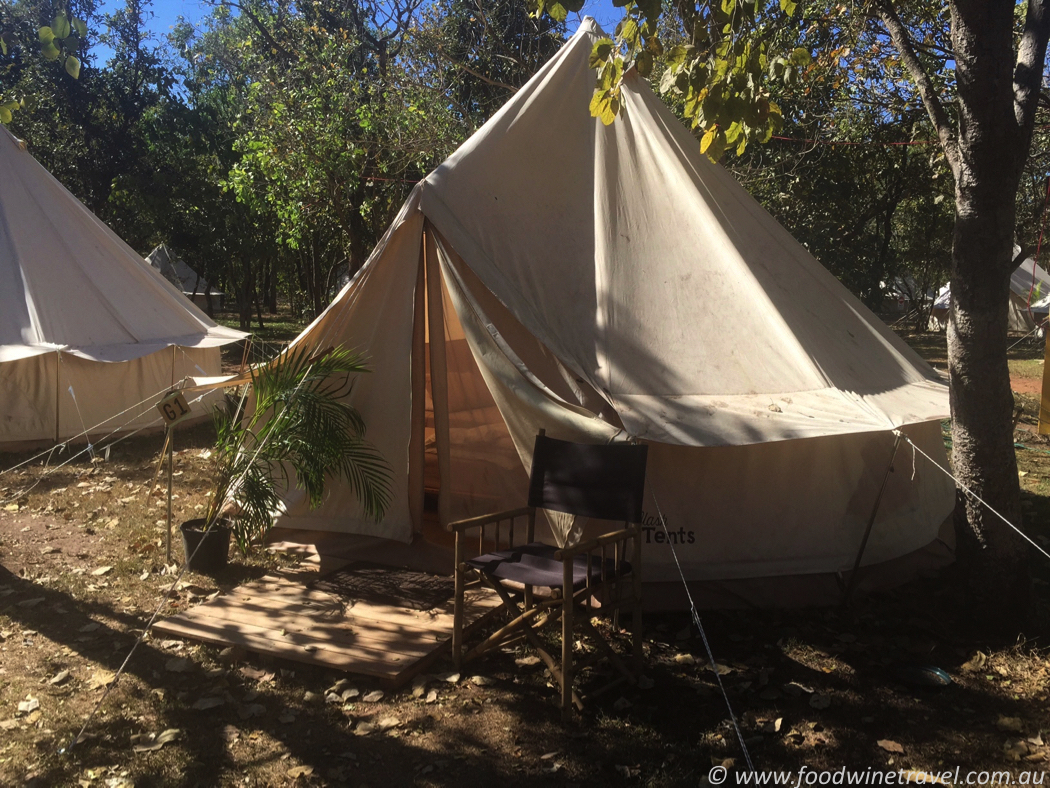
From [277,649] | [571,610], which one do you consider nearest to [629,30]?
[571,610]

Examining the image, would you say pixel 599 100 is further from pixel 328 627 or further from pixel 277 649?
pixel 277 649

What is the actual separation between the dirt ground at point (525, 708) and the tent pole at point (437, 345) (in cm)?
157

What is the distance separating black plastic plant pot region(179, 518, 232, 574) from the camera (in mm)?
5258

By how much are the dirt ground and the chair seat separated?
0.55m

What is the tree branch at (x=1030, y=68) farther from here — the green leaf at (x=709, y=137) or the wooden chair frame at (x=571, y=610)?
the wooden chair frame at (x=571, y=610)

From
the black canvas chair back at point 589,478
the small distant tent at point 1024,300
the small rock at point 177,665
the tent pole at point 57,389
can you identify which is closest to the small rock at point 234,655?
the small rock at point 177,665

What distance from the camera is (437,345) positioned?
214 inches

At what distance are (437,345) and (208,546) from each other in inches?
76.4

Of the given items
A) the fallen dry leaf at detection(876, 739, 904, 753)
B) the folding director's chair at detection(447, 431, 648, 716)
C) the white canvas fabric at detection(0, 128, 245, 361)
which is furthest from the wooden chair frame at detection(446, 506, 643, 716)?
the white canvas fabric at detection(0, 128, 245, 361)

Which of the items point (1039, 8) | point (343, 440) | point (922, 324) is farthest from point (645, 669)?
point (922, 324)

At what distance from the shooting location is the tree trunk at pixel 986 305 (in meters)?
4.03

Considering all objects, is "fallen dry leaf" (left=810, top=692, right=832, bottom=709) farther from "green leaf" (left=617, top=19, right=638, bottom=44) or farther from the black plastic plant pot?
the black plastic plant pot

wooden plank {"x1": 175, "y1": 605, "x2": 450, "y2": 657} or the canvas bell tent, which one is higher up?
the canvas bell tent

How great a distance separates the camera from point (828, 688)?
149 inches
